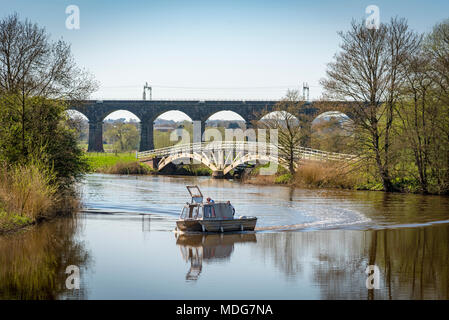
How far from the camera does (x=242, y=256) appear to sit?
16531 mm

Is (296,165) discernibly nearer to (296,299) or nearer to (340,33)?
(340,33)

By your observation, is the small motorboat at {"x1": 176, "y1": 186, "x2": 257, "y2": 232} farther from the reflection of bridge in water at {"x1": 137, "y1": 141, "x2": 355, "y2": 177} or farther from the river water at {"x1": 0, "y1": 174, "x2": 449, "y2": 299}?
the reflection of bridge in water at {"x1": 137, "y1": 141, "x2": 355, "y2": 177}

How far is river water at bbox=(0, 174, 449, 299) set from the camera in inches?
502

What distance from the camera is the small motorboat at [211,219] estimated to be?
1998 cm

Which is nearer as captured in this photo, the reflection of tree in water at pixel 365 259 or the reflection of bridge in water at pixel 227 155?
the reflection of tree in water at pixel 365 259

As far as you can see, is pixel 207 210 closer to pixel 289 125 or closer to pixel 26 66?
pixel 26 66

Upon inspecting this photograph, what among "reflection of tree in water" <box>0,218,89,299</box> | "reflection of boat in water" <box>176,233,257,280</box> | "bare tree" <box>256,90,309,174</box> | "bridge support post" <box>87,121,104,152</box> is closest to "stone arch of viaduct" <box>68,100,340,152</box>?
"bridge support post" <box>87,121,104,152</box>

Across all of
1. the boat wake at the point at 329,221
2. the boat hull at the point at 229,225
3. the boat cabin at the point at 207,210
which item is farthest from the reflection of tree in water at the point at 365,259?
the boat cabin at the point at 207,210

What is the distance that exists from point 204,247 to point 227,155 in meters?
34.7

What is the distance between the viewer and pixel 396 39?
3612cm

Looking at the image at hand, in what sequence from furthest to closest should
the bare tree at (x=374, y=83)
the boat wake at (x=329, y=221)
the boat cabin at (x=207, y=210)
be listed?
1. the bare tree at (x=374, y=83)
2. the boat wake at (x=329, y=221)
3. the boat cabin at (x=207, y=210)

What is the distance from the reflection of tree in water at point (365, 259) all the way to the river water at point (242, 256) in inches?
1.0

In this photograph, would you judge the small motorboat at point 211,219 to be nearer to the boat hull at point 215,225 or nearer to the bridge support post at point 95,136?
the boat hull at point 215,225

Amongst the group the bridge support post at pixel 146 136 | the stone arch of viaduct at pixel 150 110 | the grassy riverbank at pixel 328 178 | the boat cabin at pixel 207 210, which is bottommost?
the boat cabin at pixel 207 210
